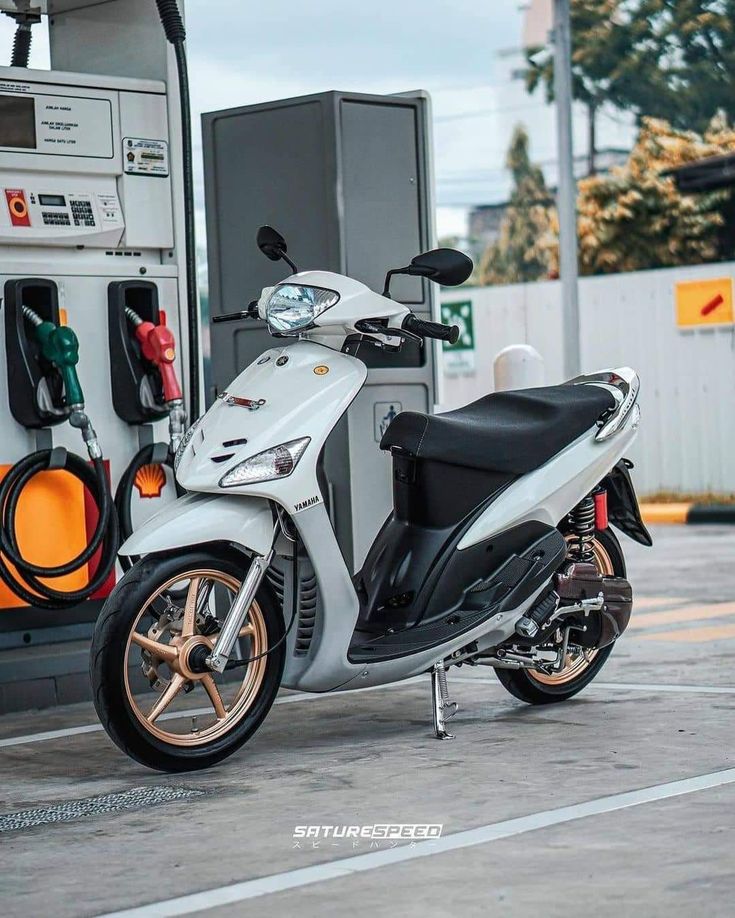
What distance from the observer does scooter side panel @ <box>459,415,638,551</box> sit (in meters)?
5.48

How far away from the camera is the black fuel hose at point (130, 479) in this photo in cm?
677

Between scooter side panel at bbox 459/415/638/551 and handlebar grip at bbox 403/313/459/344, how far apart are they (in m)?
0.55

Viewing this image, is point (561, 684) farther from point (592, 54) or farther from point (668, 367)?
point (592, 54)

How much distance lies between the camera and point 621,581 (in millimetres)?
5910

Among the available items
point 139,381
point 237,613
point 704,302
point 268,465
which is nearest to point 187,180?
point 139,381

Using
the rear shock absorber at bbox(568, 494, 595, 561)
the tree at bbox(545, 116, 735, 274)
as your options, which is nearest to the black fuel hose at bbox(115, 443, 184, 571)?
the rear shock absorber at bbox(568, 494, 595, 561)

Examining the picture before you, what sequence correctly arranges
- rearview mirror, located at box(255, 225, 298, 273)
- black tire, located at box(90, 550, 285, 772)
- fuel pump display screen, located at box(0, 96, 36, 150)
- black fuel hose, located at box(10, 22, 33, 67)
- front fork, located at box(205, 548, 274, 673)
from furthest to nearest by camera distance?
black fuel hose, located at box(10, 22, 33, 67), fuel pump display screen, located at box(0, 96, 36, 150), rearview mirror, located at box(255, 225, 298, 273), front fork, located at box(205, 548, 274, 673), black tire, located at box(90, 550, 285, 772)

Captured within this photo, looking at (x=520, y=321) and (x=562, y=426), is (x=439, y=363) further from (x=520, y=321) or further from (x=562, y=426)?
(x=520, y=321)

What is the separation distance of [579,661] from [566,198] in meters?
12.4

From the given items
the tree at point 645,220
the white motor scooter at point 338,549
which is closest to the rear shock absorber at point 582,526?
the white motor scooter at point 338,549

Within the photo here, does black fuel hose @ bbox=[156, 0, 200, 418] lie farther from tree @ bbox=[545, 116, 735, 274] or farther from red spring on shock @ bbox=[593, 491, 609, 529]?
tree @ bbox=[545, 116, 735, 274]

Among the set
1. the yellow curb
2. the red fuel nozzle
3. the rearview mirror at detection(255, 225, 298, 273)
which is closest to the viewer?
the rearview mirror at detection(255, 225, 298, 273)

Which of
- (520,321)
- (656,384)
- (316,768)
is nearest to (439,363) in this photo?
(316,768)

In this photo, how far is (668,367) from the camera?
1675 cm
